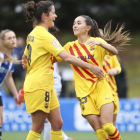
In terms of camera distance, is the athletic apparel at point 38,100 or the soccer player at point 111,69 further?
the soccer player at point 111,69

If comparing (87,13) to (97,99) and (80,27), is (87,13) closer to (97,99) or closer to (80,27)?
(80,27)

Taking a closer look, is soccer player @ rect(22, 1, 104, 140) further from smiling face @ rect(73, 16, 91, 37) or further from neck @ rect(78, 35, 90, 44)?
neck @ rect(78, 35, 90, 44)

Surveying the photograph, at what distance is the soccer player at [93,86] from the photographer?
22.1 feet

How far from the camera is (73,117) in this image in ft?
39.1

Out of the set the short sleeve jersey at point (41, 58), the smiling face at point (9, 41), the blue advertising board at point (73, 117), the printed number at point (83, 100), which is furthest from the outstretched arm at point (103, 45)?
the blue advertising board at point (73, 117)

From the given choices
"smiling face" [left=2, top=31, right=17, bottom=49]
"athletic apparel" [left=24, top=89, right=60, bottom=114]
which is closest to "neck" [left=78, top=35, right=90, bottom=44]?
"athletic apparel" [left=24, top=89, right=60, bottom=114]

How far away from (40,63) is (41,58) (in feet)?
0.23

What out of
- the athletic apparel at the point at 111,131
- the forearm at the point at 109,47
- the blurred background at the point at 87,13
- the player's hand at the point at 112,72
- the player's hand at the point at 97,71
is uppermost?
the blurred background at the point at 87,13

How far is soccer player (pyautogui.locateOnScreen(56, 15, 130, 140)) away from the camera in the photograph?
6746 millimetres

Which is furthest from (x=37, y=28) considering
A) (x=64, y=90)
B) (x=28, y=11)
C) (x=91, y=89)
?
(x=64, y=90)

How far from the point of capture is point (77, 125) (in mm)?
11883

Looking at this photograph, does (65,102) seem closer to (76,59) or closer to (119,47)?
(119,47)

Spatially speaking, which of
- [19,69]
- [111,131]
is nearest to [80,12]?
[19,69]

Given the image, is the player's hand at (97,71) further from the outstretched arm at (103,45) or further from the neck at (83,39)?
the neck at (83,39)
